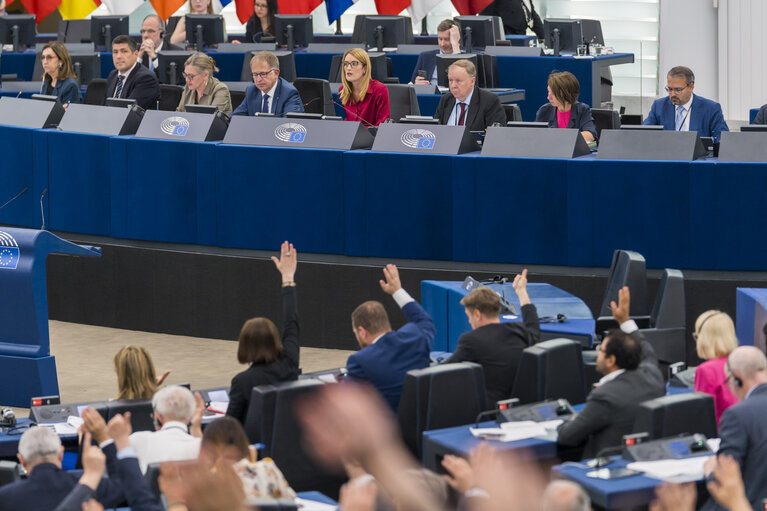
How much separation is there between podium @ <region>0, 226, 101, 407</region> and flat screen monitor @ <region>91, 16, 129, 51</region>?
24.5 ft

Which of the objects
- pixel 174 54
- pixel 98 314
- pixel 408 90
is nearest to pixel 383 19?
pixel 174 54

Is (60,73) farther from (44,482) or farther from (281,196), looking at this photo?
(44,482)

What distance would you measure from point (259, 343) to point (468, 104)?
385cm

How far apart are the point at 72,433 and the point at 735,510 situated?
302cm

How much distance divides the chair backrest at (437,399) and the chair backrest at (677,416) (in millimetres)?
766

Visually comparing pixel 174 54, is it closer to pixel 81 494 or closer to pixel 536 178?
pixel 536 178

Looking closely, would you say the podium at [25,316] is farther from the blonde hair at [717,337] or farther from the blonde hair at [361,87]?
the blonde hair at [717,337]

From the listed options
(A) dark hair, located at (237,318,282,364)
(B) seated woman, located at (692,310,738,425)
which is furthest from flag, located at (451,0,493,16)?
(A) dark hair, located at (237,318,282,364)

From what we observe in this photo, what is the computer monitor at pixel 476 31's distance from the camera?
43.5 ft

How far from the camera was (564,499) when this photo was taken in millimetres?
3365

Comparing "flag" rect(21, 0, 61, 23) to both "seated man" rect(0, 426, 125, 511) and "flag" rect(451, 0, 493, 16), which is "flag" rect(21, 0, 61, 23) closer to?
"flag" rect(451, 0, 493, 16)

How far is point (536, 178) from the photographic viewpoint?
26.7 ft

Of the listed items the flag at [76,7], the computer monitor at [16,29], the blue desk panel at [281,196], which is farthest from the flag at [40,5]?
the blue desk panel at [281,196]

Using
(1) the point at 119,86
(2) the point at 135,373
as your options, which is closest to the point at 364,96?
(1) the point at 119,86
